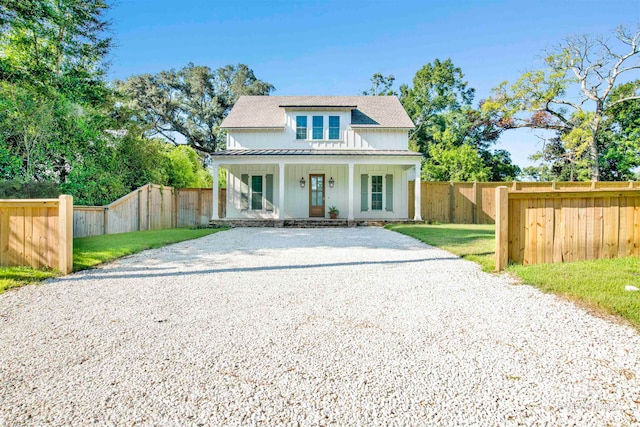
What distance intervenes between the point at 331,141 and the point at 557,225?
1141cm

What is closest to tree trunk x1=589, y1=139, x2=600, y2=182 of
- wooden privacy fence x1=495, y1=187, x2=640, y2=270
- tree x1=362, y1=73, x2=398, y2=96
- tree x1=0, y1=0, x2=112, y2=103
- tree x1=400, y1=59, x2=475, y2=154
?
tree x1=400, y1=59, x2=475, y2=154

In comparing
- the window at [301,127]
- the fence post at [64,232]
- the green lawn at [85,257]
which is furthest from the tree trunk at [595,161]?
the fence post at [64,232]

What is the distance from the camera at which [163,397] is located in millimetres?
1851

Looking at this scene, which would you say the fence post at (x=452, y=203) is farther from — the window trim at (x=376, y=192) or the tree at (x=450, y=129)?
the tree at (x=450, y=129)

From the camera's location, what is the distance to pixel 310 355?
2355mm

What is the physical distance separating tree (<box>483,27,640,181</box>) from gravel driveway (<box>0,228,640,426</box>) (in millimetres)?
21130

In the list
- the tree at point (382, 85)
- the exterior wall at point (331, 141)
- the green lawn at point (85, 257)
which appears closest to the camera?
the green lawn at point (85, 257)

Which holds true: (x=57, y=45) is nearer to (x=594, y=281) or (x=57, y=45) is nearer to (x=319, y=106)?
(x=319, y=106)

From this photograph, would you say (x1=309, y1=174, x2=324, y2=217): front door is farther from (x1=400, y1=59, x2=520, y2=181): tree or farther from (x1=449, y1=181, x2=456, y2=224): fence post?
(x1=400, y1=59, x2=520, y2=181): tree

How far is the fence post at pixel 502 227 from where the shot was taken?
4.79 meters

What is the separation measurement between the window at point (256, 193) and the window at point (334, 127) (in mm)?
3828

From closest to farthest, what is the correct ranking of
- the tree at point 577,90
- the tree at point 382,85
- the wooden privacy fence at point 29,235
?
1. the wooden privacy fence at point 29,235
2. the tree at point 577,90
3. the tree at point 382,85

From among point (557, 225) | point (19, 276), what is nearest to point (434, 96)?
point (557, 225)

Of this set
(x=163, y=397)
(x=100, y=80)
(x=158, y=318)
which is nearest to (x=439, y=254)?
(x=158, y=318)
